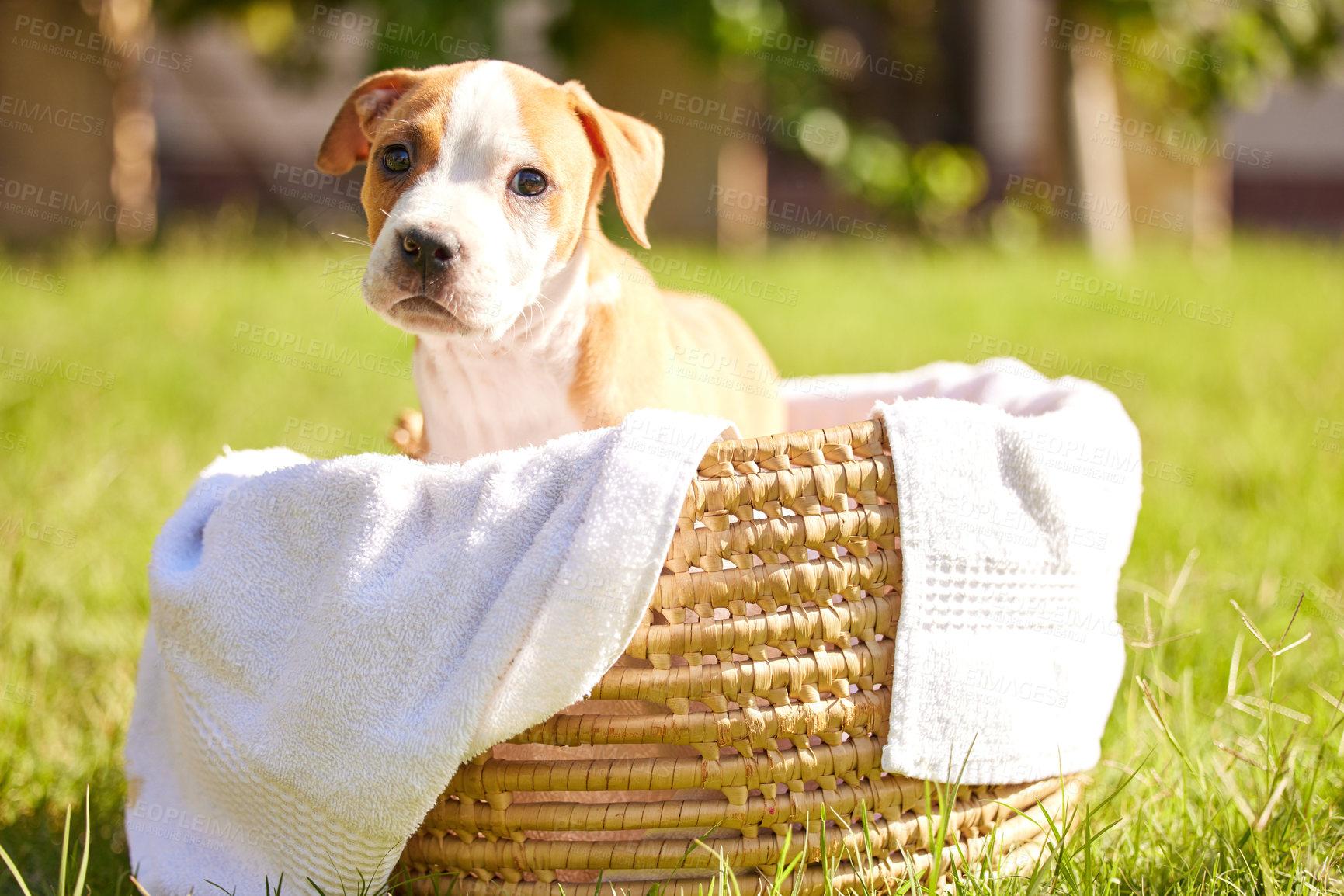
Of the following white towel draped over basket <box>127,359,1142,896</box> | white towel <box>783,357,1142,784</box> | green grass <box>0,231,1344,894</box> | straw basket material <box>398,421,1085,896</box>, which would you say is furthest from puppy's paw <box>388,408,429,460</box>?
white towel <box>783,357,1142,784</box>

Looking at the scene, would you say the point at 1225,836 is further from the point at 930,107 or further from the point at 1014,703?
the point at 930,107

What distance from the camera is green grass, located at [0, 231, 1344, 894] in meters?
1.79

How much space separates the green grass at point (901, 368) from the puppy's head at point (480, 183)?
9.4 inches

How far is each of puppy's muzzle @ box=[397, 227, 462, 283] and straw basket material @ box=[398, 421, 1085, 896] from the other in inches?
23.1

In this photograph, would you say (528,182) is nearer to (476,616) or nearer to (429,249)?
(429,249)

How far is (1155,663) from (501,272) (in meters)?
1.41

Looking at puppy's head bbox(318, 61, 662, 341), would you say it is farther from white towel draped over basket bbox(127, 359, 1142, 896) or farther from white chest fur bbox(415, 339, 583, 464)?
white towel draped over basket bbox(127, 359, 1142, 896)

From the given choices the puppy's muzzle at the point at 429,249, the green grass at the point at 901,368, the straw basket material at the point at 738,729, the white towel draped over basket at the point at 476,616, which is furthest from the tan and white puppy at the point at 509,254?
the straw basket material at the point at 738,729

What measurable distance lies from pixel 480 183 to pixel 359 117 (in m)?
0.47

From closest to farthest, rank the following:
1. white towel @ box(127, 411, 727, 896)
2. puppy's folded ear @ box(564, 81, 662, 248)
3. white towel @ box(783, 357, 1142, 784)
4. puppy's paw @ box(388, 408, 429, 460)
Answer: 1. white towel @ box(127, 411, 727, 896)
2. white towel @ box(783, 357, 1142, 784)
3. puppy's folded ear @ box(564, 81, 662, 248)
4. puppy's paw @ box(388, 408, 429, 460)

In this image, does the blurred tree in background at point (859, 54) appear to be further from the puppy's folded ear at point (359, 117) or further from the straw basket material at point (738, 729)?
the straw basket material at point (738, 729)

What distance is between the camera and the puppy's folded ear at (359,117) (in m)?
2.17

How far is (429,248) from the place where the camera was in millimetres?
1790

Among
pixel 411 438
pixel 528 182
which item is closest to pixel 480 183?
pixel 528 182
